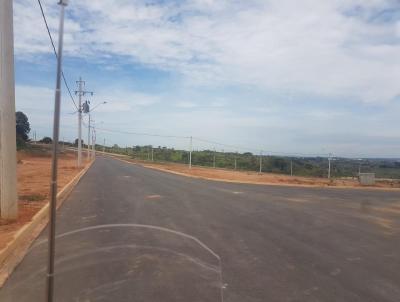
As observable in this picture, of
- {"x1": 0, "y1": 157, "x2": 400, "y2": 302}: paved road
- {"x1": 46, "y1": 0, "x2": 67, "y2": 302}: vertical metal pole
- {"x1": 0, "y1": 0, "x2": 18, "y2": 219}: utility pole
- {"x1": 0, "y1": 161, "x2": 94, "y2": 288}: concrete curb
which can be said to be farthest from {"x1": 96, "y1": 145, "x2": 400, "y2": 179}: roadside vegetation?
{"x1": 46, "y1": 0, "x2": 67, "y2": 302}: vertical metal pole

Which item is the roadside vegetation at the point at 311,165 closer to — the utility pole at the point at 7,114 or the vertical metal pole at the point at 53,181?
the utility pole at the point at 7,114

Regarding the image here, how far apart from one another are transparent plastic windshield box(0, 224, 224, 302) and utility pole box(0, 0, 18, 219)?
216 cm

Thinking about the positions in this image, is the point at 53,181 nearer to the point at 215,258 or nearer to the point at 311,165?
the point at 215,258

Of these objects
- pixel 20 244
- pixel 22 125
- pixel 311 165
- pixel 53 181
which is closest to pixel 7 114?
pixel 20 244

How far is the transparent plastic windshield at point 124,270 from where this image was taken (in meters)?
5.92

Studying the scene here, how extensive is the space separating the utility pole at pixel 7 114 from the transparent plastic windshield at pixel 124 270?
7.07 ft

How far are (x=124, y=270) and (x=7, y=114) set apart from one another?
5730 millimetres

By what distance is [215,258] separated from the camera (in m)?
7.96

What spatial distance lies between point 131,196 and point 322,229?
8.63 meters

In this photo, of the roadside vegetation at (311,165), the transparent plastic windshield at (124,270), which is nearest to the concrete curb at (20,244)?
the transparent plastic windshield at (124,270)

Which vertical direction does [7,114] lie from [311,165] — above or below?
above

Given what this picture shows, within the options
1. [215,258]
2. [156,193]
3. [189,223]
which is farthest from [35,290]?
[156,193]

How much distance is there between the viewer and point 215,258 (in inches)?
313

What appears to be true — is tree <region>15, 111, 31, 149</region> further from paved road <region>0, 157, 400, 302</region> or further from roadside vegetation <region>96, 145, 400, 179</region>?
paved road <region>0, 157, 400, 302</region>
